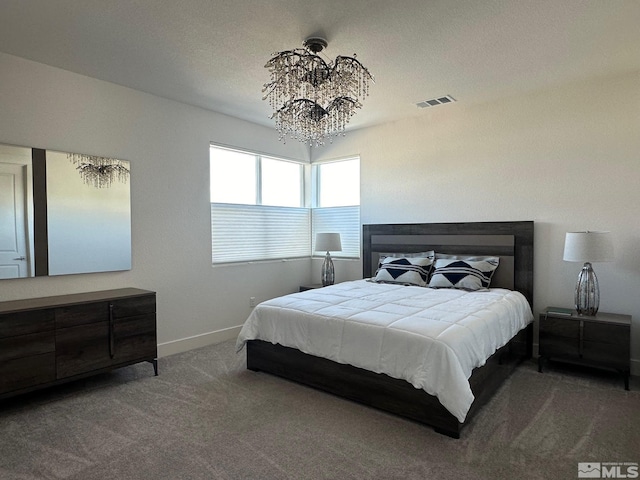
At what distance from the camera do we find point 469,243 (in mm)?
4488

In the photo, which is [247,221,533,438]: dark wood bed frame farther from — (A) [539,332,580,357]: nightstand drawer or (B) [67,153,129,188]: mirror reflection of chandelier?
(B) [67,153,129,188]: mirror reflection of chandelier

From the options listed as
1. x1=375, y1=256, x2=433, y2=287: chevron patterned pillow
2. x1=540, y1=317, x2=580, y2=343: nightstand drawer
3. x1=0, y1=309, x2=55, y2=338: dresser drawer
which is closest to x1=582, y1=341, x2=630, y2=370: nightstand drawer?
x1=540, y1=317, x2=580, y2=343: nightstand drawer

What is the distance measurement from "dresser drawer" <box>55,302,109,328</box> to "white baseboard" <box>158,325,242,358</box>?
39.3 inches

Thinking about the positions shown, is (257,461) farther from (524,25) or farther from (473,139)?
(473,139)

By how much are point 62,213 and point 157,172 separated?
101cm

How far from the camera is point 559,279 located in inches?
157

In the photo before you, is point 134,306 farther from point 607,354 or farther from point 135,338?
point 607,354

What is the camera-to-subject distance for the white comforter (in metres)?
2.46

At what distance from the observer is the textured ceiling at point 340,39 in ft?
8.21

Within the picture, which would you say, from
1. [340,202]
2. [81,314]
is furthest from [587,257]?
[81,314]

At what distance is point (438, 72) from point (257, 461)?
337 centimetres

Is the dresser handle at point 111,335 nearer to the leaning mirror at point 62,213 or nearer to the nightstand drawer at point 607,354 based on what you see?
the leaning mirror at point 62,213

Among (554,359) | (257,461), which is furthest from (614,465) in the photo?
(257,461)

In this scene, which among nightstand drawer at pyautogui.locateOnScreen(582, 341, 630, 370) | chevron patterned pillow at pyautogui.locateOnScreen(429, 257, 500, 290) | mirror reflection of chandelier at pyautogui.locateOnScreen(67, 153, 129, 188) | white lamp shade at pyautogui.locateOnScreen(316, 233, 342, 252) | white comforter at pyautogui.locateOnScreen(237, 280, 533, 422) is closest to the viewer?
white comforter at pyautogui.locateOnScreen(237, 280, 533, 422)
